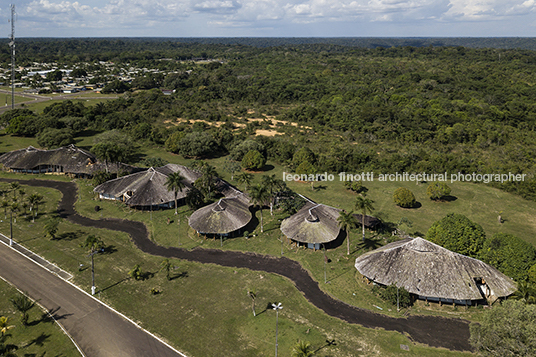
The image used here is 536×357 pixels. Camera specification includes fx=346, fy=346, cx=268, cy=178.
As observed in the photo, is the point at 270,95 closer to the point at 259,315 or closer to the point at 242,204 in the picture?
the point at 242,204

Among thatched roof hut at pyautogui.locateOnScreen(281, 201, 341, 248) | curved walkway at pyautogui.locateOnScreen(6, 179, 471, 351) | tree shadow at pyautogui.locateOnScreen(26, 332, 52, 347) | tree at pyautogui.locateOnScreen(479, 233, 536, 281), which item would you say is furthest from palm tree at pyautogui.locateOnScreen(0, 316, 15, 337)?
tree at pyautogui.locateOnScreen(479, 233, 536, 281)

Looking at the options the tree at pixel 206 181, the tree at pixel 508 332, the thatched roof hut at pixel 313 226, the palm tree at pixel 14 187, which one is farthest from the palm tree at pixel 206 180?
the tree at pixel 508 332

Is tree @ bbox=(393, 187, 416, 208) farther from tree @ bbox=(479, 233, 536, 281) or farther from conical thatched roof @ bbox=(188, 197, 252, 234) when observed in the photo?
conical thatched roof @ bbox=(188, 197, 252, 234)

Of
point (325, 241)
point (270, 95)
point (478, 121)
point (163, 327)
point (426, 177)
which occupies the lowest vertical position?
point (163, 327)

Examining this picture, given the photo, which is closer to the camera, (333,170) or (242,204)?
(242,204)

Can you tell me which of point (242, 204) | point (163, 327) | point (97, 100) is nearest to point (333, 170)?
point (242, 204)

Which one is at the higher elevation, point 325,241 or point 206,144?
point 206,144

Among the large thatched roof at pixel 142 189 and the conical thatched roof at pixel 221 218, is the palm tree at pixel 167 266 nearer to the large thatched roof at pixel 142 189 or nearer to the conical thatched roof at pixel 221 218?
the conical thatched roof at pixel 221 218
